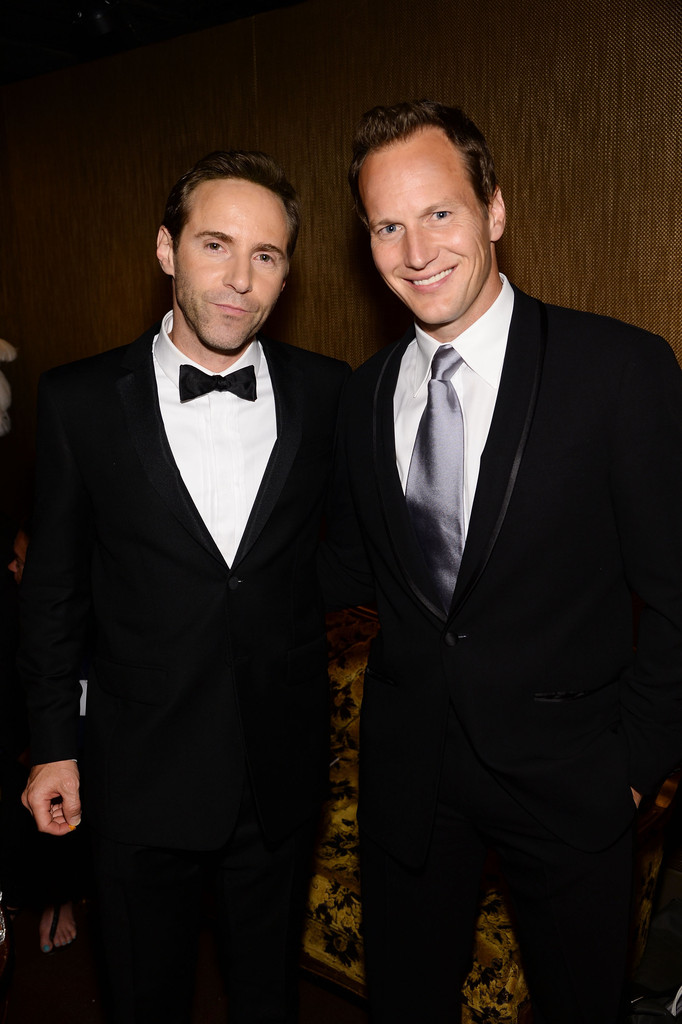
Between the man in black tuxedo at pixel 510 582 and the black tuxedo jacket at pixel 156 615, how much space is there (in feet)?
0.72

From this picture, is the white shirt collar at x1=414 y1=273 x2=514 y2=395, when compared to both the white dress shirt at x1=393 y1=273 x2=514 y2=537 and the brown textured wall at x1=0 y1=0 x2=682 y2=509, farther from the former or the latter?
the brown textured wall at x1=0 y1=0 x2=682 y2=509

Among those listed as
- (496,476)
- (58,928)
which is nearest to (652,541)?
(496,476)

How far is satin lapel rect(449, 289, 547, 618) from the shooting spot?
61.0 inches

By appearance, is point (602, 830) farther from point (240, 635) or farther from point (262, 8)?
point (262, 8)

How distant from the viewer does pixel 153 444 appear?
180cm

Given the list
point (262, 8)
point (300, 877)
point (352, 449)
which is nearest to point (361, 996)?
point (300, 877)

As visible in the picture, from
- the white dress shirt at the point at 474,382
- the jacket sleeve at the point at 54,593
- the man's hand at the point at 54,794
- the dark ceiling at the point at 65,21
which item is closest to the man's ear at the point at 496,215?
the white dress shirt at the point at 474,382

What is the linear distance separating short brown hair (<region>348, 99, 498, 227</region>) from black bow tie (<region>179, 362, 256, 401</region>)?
1.62ft

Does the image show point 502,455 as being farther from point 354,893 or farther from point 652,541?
point 354,893

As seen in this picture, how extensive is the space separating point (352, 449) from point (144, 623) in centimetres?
54

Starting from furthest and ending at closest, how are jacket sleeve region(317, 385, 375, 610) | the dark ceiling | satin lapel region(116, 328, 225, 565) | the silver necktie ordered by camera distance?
the dark ceiling
jacket sleeve region(317, 385, 375, 610)
satin lapel region(116, 328, 225, 565)
the silver necktie

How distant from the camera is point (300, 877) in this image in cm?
209

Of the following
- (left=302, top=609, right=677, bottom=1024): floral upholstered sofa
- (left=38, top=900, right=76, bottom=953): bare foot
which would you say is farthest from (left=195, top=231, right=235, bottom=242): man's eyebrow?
(left=38, top=900, right=76, bottom=953): bare foot

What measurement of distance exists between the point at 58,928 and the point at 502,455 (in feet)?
7.62
